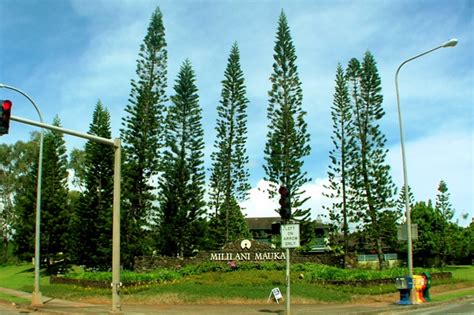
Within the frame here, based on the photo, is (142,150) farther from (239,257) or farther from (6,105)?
(6,105)

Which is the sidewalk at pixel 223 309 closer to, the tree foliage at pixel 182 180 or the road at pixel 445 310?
the road at pixel 445 310

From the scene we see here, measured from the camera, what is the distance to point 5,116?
40.1 ft

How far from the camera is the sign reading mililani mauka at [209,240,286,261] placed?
29641 millimetres

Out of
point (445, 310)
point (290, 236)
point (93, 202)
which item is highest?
point (93, 202)

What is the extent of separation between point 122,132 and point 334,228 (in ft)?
64.9

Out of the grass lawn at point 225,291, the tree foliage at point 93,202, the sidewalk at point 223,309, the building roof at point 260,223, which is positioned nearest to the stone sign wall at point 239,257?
the grass lawn at point 225,291

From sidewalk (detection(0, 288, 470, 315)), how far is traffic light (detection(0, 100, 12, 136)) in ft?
23.1

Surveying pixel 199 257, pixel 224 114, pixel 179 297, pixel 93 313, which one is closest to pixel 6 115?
pixel 93 313

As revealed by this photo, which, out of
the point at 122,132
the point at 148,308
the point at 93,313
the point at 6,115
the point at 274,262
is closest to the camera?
the point at 6,115

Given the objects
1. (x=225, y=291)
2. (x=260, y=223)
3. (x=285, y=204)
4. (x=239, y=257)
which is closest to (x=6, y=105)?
(x=285, y=204)

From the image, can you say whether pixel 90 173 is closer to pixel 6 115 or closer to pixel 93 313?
pixel 93 313

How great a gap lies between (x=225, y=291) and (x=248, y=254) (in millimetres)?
8577

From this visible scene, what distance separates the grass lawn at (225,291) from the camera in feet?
66.2

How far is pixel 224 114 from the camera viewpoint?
42875 mm
